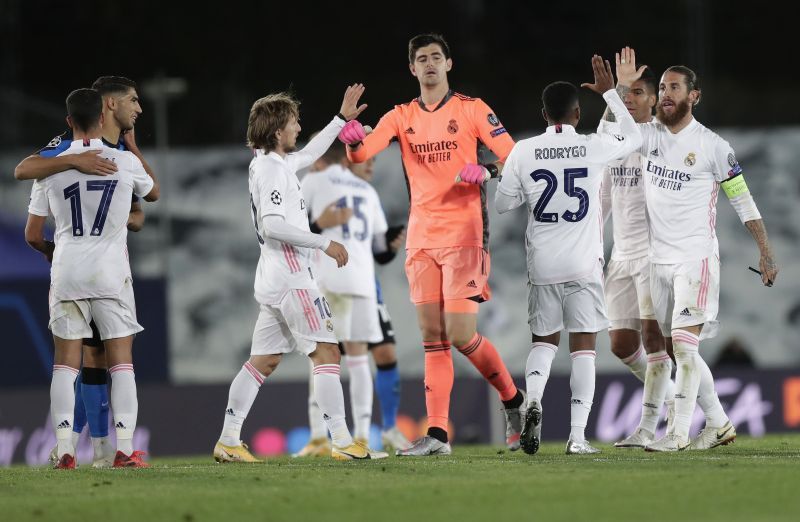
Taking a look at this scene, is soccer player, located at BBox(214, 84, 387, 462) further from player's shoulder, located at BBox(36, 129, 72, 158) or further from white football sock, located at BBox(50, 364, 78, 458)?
player's shoulder, located at BBox(36, 129, 72, 158)

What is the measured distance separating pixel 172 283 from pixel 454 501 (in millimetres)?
17468

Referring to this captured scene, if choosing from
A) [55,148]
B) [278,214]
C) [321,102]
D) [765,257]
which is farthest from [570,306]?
[321,102]

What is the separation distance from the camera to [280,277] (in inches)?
354

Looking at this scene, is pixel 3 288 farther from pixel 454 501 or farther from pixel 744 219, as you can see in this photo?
pixel 454 501

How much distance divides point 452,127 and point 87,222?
2.48 meters

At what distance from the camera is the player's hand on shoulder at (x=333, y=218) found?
1188 centimetres

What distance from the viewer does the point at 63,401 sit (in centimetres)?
859

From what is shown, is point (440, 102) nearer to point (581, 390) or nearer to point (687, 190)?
point (687, 190)

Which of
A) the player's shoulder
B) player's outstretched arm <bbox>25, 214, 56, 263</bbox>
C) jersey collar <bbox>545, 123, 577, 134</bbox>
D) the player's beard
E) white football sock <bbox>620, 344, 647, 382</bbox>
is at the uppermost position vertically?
the player's beard

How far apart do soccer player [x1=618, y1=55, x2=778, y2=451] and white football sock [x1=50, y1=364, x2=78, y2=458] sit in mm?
3806

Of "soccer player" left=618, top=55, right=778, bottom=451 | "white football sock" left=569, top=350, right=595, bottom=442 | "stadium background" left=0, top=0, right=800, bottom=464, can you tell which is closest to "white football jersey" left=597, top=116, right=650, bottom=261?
"soccer player" left=618, top=55, right=778, bottom=451

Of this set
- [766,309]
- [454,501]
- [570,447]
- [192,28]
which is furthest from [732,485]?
[192,28]

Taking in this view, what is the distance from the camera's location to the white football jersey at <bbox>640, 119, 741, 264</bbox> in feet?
30.6

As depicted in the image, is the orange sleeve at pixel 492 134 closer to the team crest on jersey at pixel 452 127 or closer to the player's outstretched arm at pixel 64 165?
the team crest on jersey at pixel 452 127
